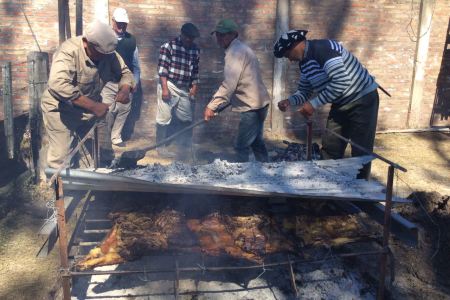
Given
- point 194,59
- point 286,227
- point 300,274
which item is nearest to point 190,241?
point 286,227

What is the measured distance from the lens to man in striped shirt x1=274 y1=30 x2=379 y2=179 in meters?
4.61

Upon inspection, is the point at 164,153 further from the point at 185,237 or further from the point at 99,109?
the point at 185,237

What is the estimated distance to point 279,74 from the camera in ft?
28.8

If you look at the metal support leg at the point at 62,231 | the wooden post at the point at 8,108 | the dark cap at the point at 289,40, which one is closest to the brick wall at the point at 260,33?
the wooden post at the point at 8,108

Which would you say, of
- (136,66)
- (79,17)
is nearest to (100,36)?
(136,66)

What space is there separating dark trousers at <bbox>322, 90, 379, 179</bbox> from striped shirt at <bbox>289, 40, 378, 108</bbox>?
3.7 inches

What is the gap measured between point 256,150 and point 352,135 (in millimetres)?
1569

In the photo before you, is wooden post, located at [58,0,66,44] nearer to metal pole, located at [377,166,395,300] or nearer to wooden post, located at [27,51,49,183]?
wooden post, located at [27,51,49,183]

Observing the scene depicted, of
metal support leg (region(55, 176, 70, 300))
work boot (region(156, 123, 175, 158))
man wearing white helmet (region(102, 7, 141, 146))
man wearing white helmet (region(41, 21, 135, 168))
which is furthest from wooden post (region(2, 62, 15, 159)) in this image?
metal support leg (region(55, 176, 70, 300))

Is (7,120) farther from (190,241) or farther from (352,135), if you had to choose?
(352,135)

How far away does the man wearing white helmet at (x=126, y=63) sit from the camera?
23.4ft

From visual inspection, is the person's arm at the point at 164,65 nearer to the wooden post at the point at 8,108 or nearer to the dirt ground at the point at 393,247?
the wooden post at the point at 8,108

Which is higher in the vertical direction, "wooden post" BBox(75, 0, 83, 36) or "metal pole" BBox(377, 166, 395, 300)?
"wooden post" BBox(75, 0, 83, 36)

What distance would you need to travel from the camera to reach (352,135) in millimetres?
5145
